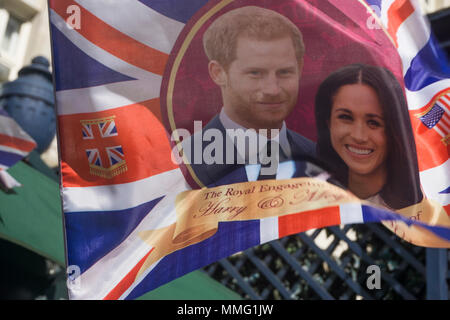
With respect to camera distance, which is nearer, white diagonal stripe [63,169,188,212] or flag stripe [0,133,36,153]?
white diagonal stripe [63,169,188,212]

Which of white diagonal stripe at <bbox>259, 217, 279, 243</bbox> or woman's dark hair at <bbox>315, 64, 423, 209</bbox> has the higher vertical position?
woman's dark hair at <bbox>315, 64, 423, 209</bbox>

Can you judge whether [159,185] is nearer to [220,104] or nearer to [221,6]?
[220,104]

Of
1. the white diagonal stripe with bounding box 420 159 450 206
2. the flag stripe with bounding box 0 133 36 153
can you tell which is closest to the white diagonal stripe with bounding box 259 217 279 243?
the white diagonal stripe with bounding box 420 159 450 206

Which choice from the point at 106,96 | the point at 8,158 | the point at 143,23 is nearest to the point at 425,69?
the point at 143,23

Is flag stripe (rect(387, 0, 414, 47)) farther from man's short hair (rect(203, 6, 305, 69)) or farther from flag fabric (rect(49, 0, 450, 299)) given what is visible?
man's short hair (rect(203, 6, 305, 69))

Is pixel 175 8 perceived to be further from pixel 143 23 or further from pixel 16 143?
pixel 16 143

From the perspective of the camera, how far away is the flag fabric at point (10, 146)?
6.02 meters

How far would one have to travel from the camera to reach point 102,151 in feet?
11.1

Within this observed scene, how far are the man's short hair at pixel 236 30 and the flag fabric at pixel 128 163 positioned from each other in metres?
0.09

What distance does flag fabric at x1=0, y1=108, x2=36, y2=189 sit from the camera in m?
6.02

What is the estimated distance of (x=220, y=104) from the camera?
3.54 meters

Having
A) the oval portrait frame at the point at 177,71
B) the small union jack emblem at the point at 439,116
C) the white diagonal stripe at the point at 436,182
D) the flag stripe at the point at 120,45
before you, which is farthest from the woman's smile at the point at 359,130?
the flag stripe at the point at 120,45

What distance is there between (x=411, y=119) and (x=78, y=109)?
8.03 ft

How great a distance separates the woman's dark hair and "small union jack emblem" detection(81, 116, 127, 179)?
1.41 meters
